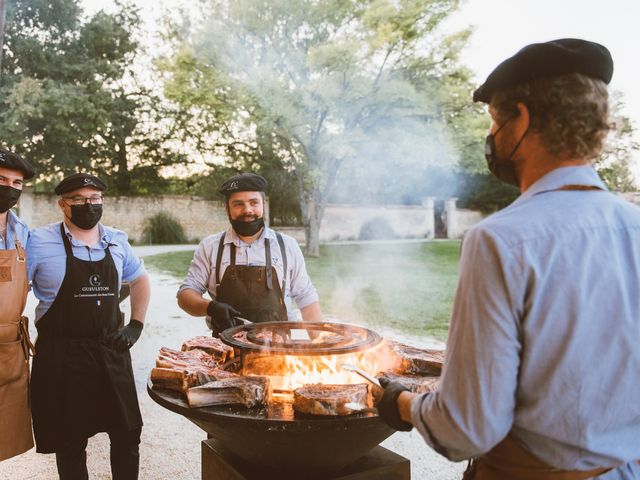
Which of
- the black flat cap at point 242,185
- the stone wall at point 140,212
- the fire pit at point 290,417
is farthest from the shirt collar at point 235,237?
the stone wall at point 140,212

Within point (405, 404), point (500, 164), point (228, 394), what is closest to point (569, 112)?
point (500, 164)

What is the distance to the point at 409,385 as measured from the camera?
2.15 metres

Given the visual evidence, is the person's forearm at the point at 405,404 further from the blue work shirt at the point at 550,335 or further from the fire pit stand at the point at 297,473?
the fire pit stand at the point at 297,473

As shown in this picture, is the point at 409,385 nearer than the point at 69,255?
Yes

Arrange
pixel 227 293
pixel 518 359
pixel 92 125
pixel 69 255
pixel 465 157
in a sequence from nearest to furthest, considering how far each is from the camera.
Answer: pixel 518 359
pixel 69 255
pixel 227 293
pixel 465 157
pixel 92 125

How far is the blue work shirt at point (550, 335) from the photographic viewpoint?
1.15m

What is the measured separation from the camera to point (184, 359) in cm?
251

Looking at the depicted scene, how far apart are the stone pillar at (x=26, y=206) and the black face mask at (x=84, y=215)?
20.4 meters

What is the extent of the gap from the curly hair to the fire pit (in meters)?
1.25

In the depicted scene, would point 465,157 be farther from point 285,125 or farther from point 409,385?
point 409,385

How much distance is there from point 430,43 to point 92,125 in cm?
1434

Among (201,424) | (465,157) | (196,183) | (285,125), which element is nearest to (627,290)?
(201,424)

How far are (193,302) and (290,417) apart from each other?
5.57 ft

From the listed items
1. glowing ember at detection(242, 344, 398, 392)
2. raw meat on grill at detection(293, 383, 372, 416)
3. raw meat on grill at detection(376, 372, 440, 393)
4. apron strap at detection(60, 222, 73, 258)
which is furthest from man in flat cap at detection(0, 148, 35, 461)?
raw meat on grill at detection(376, 372, 440, 393)
